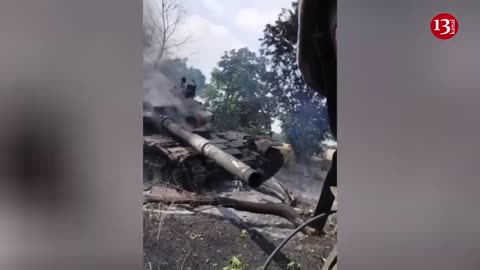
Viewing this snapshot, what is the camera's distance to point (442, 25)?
Answer: 168 cm

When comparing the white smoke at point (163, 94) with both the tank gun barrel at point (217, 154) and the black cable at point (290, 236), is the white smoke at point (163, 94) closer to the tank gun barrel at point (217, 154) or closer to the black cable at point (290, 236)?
the tank gun barrel at point (217, 154)

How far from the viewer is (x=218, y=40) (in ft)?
5.54

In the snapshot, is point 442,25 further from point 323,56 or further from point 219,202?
point 219,202

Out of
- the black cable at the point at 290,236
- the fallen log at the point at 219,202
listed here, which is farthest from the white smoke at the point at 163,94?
the black cable at the point at 290,236

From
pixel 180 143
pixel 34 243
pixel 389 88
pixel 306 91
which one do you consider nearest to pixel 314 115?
pixel 306 91

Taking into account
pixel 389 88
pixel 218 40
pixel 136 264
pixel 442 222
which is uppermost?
pixel 218 40

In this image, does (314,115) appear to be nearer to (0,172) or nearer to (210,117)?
(210,117)

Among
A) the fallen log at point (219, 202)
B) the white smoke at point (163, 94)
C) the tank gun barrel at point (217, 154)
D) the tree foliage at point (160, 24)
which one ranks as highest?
the tree foliage at point (160, 24)

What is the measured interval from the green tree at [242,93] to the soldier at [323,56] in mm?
174

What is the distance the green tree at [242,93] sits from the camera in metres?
1.69

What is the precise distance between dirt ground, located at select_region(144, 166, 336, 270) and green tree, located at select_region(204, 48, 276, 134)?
0.25m

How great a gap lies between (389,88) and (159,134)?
92cm

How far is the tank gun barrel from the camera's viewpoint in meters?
1.68

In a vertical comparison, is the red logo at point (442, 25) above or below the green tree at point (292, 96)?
above
